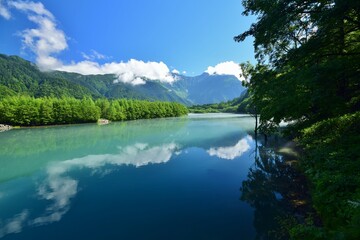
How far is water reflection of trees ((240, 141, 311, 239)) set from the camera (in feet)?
36.0

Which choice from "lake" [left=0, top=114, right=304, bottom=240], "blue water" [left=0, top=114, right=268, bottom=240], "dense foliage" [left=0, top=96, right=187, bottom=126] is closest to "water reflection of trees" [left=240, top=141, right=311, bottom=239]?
"lake" [left=0, top=114, right=304, bottom=240]

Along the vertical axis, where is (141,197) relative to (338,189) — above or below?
below

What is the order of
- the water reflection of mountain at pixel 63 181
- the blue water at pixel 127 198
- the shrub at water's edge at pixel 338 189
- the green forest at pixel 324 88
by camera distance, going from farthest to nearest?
the water reflection of mountain at pixel 63 181 → the blue water at pixel 127 198 → the green forest at pixel 324 88 → the shrub at water's edge at pixel 338 189

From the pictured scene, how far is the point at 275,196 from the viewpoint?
1471 centimetres

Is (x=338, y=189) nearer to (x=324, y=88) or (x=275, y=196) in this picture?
(x=324, y=88)

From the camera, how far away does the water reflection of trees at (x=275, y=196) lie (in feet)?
36.0

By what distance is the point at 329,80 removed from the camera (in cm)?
976

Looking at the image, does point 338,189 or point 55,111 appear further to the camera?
point 55,111

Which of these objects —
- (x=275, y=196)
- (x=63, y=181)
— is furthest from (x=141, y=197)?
(x=275, y=196)

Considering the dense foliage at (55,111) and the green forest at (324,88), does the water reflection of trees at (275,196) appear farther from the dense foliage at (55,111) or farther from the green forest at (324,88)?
the dense foliage at (55,111)

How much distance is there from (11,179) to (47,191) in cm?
617

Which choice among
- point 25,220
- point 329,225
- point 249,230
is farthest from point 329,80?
point 25,220

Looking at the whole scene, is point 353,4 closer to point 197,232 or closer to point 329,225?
point 329,225

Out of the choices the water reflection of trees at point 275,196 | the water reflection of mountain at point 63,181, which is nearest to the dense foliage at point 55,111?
the water reflection of mountain at point 63,181
